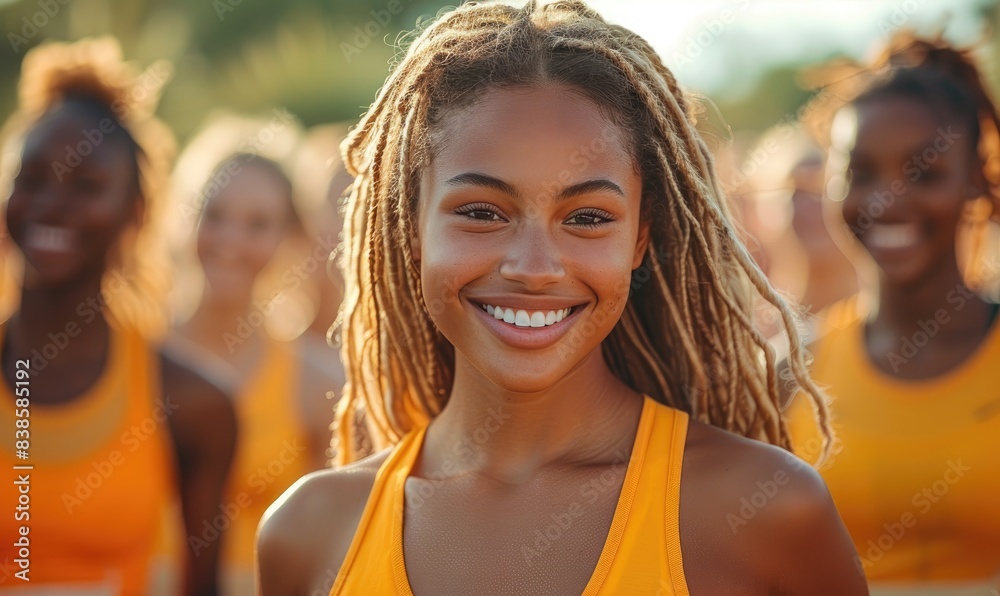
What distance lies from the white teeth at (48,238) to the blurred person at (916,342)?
279 centimetres

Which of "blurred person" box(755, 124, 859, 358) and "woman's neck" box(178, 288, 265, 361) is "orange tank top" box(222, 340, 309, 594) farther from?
"blurred person" box(755, 124, 859, 358)

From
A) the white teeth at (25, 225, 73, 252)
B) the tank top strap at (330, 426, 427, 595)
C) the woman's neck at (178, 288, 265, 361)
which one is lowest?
the woman's neck at (178, 288, 265, 361)

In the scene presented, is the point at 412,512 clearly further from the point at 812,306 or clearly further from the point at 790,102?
the point at 790,102

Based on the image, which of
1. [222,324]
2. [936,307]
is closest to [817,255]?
[936,307]

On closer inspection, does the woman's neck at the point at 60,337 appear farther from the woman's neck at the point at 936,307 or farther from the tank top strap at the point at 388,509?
the woman's neck at the point at 936,307

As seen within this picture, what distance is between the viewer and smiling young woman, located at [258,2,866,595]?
2180mm

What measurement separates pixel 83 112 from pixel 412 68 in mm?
2585

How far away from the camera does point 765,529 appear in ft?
7.06

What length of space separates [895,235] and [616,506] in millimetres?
A: 2218

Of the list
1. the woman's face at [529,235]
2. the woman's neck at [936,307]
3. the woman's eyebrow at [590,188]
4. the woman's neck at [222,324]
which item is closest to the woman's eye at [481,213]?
the woman's face at [529,235]

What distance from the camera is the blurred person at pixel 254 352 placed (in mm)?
5160

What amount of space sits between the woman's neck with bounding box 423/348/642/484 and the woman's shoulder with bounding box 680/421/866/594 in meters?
0.23

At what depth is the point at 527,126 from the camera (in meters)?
2.25

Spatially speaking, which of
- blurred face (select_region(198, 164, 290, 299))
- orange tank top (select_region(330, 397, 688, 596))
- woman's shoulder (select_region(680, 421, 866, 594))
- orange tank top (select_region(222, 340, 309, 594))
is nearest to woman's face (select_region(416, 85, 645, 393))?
orange tank top (select_region(330, 397, 688, 596))
